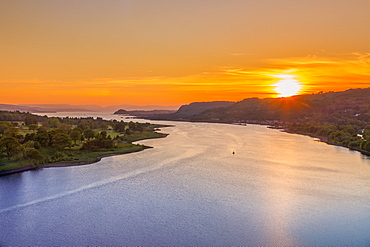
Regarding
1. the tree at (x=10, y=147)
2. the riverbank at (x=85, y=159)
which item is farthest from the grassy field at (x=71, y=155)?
the tree at (x=10, y=147)

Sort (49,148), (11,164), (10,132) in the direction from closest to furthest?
(11,164) < (49,148) < (10,132)

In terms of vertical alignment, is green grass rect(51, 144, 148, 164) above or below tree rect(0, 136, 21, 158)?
below

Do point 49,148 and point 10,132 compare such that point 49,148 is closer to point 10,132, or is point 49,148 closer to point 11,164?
point 11,164

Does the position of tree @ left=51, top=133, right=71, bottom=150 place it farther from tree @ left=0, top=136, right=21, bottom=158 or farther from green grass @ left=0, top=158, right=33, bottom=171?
green grass @ left=0, top=158, right=33, bottom=171

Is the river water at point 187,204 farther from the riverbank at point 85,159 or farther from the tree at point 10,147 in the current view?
the tree at point 10,147

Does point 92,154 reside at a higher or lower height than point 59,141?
lower

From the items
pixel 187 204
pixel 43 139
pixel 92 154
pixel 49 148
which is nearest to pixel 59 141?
pixel 49 148

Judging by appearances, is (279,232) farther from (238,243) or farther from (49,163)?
(49,163)

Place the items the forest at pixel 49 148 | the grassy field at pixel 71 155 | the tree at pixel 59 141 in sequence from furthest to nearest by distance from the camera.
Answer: the tree at pixel 59 141, the forest at pixel 49 148, the grassy field at pixel 71 155

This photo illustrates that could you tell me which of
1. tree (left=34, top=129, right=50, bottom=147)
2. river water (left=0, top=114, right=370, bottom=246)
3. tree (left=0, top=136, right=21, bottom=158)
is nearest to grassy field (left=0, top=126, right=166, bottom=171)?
tree (left=0, top=136, right=21, bottom=158)

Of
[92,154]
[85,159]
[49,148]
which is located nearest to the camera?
[85,159]
